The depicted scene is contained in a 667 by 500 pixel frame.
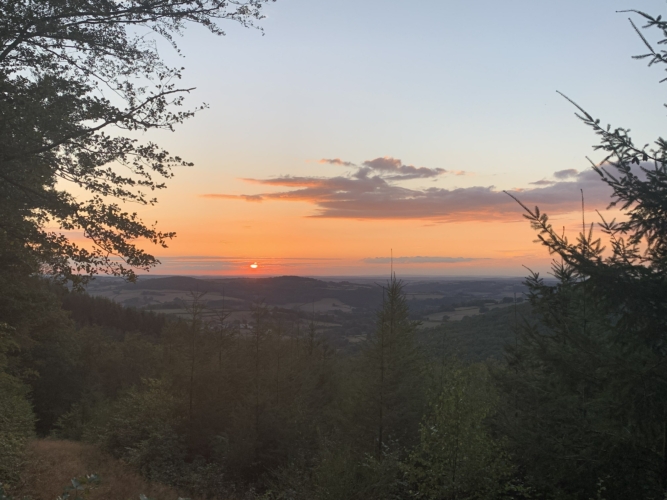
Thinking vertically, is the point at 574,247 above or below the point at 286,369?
above

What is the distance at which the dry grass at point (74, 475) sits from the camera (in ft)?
41.0

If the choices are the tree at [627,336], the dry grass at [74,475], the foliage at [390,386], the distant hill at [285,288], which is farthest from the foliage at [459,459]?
the distant hill at [285,288]

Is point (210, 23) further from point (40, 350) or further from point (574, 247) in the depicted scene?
point (40, 350)

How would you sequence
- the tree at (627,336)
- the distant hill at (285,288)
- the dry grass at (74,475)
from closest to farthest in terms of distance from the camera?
1. the tree at (627,336)
2. the dry grass at (74,475)
3. the distant hill at (285,288)

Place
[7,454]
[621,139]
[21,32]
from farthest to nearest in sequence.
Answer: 1. [7,454]
2. [21,32]
3. [621,139]

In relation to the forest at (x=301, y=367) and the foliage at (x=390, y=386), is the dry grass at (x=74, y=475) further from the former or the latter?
the foliage at (x=390, y=386)

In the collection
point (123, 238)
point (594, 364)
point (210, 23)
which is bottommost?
point (594, 364)

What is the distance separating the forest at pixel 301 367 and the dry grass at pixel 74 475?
1.32 feet

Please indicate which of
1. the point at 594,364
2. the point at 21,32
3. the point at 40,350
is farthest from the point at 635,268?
the point at 40,350

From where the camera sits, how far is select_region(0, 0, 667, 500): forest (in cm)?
573

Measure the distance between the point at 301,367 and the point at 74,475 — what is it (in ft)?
59.3

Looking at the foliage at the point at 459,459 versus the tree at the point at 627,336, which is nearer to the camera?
the tree at the point at 627,336

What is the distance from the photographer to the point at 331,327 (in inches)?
3802

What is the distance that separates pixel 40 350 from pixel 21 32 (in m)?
39.2
